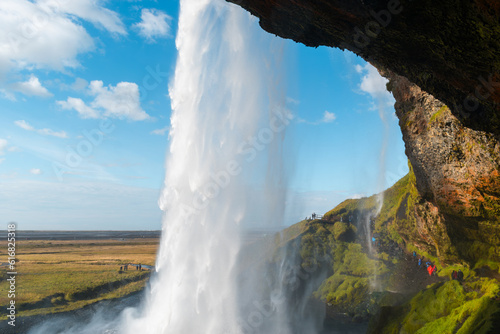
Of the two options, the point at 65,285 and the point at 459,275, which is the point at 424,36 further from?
the point at 65,285

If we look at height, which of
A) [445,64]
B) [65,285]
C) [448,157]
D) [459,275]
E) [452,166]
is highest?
[445,64]

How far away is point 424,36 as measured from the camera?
8633 mm

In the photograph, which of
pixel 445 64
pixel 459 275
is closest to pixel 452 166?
pixel 459 275

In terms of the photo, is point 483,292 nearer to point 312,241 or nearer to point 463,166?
point 463,166

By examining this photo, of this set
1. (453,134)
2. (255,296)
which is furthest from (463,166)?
(255,296)

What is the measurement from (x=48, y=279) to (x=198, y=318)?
104 feet

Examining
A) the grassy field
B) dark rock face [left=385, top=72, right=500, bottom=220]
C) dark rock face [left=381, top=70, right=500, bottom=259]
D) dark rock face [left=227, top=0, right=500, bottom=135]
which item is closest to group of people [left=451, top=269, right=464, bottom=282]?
dark rock face [left=381, top=70, right=500, bottom=259]

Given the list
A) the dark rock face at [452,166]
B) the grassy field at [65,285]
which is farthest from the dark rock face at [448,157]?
the grassy field at [65,285]

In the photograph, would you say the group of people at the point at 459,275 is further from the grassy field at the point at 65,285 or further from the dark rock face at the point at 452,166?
the grassy field at the point at 65,285

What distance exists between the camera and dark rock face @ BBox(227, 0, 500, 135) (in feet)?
24.7

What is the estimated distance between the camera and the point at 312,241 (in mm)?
40312

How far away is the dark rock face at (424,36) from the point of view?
7543 mm

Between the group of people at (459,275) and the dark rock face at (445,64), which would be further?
the group of people at (459,275)

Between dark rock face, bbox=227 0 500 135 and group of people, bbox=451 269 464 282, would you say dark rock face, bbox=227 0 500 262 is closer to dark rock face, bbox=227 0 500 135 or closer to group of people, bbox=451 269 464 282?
A: dark rock face, bbox=227 0 500 135
